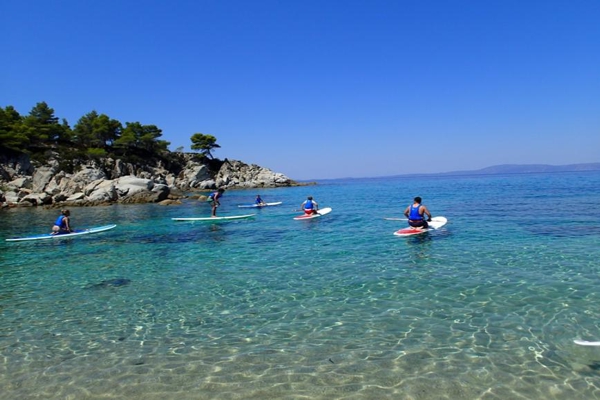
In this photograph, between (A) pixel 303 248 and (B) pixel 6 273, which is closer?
(B) pixel 6 273

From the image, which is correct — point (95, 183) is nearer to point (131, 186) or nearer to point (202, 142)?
point (131, 186)

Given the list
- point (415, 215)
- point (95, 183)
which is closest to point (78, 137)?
point (95, 183)

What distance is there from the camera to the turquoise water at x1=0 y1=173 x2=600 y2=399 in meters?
6.30

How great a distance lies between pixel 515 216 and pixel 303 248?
58.4 feet

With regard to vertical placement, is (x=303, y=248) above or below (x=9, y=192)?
below

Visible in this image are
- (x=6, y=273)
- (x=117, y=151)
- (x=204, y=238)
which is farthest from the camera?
(x=117, y=151)

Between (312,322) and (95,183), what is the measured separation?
197 feet

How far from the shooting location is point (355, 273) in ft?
42.3

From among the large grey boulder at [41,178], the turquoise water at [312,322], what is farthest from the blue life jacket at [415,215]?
the large grey boulder at [41,178]

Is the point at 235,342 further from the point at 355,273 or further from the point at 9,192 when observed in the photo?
the point at 9,192

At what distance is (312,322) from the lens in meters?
8.87

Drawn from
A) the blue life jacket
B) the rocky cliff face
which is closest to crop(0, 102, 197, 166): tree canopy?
the rocky cliff face

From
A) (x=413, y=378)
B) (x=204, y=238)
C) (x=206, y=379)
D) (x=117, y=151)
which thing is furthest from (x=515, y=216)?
(x=117, y=151)

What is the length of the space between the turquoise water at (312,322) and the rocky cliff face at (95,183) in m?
38.7
